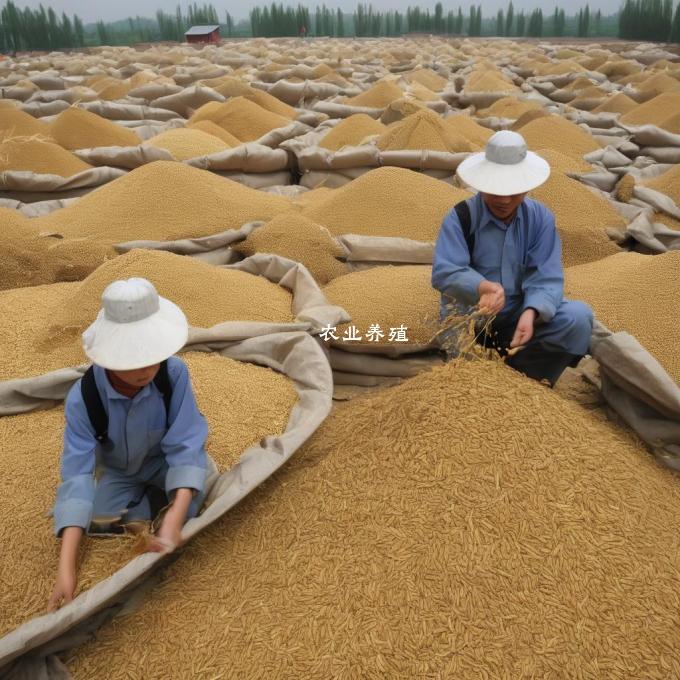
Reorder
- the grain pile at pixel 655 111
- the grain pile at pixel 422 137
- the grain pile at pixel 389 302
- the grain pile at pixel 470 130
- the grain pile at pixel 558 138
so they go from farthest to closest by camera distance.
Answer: the grain pile at pixel 655 111 → the grain pile at pixel 470 130 → the grain pile at pixel 558 138 → the grain pile at pixel 422 137 → the grain pile at pixel 389 302

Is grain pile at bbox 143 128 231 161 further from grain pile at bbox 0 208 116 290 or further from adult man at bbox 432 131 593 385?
adult man at bbox 432 131 593 385

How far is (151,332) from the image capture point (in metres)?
1.15

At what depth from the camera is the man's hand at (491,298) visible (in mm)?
1775

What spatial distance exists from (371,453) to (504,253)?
34.6 inches

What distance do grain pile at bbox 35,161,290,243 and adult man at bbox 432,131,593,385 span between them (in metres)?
1.35

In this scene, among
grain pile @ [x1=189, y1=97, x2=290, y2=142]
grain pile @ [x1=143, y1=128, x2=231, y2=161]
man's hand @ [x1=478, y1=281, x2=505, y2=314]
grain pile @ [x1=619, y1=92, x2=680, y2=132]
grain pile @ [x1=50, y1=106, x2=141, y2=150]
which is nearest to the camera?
man's hand @ [x1=478, y1=281, x2=505, y2=314]

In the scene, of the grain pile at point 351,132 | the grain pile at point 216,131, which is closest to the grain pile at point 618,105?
the grain pile at point 351,132

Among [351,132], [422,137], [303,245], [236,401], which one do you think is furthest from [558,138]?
[236,401]

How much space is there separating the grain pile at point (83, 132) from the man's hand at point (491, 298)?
359cm

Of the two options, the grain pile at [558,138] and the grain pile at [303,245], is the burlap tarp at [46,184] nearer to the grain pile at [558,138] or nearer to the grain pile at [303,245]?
the grain pile at [303,245]

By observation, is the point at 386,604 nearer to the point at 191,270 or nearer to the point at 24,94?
the point at 191,270

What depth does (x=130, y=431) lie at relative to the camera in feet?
4.44

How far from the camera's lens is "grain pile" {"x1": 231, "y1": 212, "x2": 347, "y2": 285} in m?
2.70

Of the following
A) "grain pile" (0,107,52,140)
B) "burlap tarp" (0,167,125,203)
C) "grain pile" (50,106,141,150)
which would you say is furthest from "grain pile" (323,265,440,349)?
"grain pile" (0,107,52,140)
